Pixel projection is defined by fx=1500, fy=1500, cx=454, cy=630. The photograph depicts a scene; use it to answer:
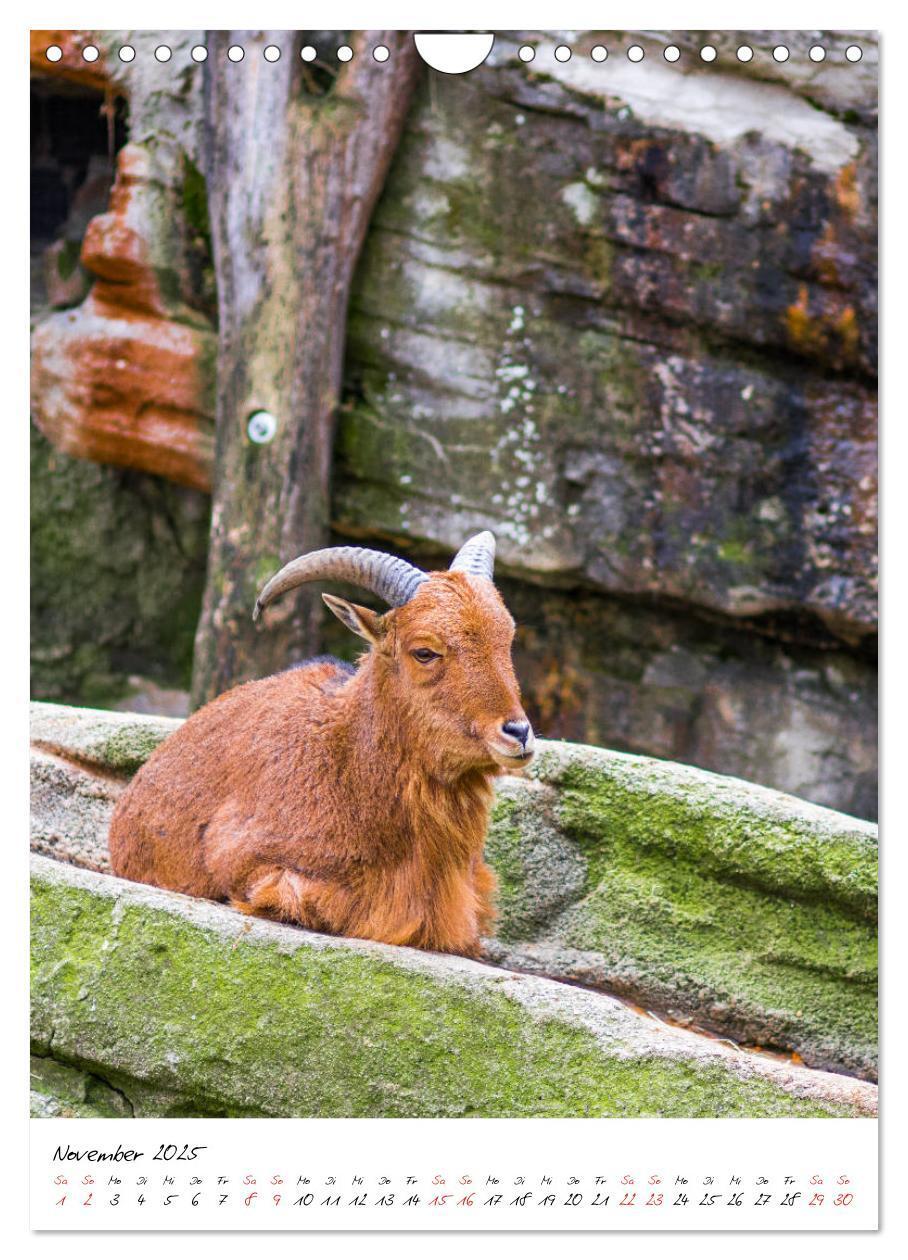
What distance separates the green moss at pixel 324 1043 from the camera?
5.60m

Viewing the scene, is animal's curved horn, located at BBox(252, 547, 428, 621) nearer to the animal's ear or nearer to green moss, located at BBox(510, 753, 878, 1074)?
the animal's ear

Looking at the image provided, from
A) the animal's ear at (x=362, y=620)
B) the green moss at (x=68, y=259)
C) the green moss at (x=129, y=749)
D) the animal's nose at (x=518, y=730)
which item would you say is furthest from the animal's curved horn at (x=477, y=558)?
the green moss at (x=68, y=259)

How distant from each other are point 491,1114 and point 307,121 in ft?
21.1

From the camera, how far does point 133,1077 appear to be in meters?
5.69

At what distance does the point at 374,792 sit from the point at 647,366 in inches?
184

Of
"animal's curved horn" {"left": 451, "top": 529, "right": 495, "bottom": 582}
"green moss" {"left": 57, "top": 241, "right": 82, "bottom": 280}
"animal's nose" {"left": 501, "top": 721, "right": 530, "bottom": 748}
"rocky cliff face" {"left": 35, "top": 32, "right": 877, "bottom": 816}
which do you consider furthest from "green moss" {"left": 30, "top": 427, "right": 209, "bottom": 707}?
"animal's nose" {"left": 501, "top": 721, "right": 530, "bottom": 748}

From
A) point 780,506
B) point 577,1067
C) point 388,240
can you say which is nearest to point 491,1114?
point 577,1067

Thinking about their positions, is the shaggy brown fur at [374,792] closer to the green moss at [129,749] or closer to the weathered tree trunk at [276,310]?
the green moss at [129,749]

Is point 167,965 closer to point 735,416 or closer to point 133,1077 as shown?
point 133,1077

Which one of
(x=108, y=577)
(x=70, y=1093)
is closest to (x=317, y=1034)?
(x=70, y=1093)

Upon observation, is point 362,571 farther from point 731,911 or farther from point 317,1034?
point 731,911

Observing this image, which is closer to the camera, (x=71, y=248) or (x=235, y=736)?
(x=235, y=736)

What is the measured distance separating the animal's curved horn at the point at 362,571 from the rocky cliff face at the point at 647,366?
156 inches
